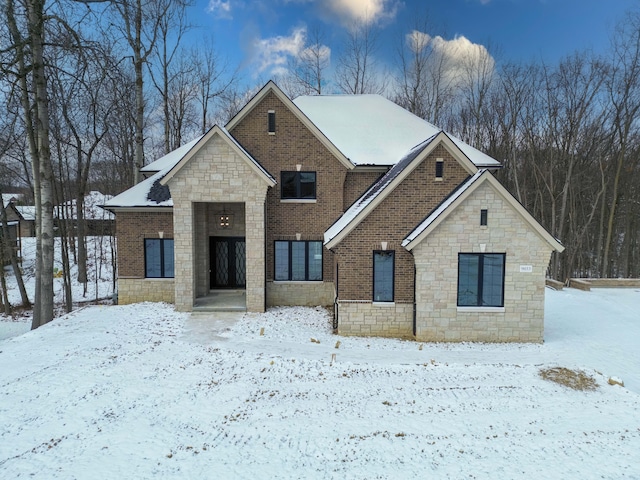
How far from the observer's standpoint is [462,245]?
10.3 metres

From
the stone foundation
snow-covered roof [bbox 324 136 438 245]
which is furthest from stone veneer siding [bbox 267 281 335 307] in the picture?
the stone foundation

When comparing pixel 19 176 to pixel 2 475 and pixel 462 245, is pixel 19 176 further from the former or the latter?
pixel 462 245

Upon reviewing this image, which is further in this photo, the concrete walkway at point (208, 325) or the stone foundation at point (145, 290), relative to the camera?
the stone foundation at point (145, 290)

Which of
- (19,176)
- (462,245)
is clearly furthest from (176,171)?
(19,176)

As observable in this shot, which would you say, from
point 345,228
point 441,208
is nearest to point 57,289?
point 345,228

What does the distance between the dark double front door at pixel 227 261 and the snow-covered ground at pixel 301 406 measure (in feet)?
13.8

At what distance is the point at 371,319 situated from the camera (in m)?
10.9

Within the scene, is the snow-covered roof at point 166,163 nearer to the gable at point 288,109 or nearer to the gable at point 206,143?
the gable at point 288,109

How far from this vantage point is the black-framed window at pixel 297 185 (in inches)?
563

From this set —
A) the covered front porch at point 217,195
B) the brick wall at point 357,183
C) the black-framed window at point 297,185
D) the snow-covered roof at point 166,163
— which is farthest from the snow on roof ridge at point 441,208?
the snow-covered roof at point 166,163

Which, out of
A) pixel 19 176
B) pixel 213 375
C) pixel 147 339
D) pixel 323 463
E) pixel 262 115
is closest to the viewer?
pixel 323 463

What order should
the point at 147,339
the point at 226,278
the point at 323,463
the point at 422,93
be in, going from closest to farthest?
1. the point at 323,463
2. the point at 147,339
3. the point at 226,278
4. the point at 422,93

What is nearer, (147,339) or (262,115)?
(147,339)

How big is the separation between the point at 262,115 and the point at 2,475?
12209 mm
